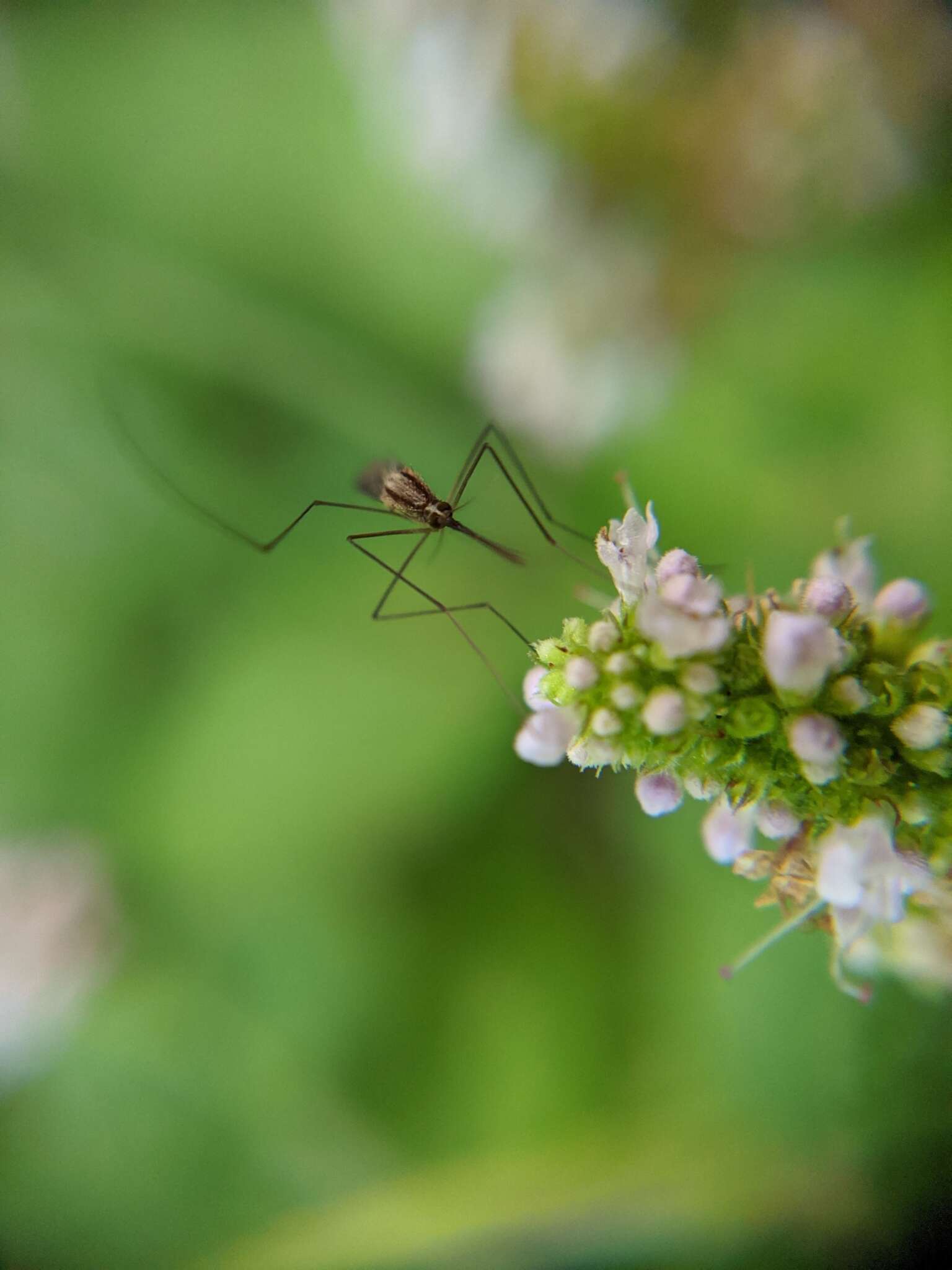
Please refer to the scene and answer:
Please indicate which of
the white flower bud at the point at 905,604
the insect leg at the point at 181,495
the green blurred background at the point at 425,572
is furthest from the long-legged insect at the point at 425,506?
the white flower bud at the point at 905,604

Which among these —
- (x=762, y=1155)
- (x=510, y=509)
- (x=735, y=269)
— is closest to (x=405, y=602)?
(x=510, y=509)

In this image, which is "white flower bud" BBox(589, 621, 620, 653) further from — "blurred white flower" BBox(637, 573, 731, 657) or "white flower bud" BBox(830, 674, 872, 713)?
"white flower bud" BBox(830, 674, 872, 713)

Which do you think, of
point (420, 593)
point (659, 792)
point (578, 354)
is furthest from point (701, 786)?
point (578, 354)

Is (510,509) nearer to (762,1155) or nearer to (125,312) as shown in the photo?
(125,312)

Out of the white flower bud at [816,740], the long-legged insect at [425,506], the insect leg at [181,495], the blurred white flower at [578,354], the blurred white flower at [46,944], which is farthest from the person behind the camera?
the insect leg at [181,495]

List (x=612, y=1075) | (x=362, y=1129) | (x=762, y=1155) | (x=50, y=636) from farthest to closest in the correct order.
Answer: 1. (x=50, y=636)
2. (x=362, y=1129)
3. (x=612, y=1075)
4. (x=762, y=1155)

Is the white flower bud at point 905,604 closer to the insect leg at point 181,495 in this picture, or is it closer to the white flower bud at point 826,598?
the white flower bud at point 826,598

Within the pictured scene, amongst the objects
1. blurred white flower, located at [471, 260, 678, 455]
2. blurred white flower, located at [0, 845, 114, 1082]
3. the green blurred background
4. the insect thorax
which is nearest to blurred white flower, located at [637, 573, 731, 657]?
the insect thorax
